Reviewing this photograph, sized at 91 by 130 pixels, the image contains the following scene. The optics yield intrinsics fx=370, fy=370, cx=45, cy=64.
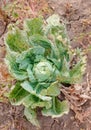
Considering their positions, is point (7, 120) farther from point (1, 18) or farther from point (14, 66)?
point (1, 18)

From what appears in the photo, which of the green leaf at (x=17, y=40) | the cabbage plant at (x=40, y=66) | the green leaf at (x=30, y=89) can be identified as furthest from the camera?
the green leaf at (x=17, y=40)

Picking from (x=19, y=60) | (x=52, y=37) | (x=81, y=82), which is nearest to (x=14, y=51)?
(x=19, y=60)

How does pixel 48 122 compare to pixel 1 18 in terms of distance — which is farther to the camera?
pixel 1 18

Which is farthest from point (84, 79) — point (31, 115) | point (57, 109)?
point (31, 115)

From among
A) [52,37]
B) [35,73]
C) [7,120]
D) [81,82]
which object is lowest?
[7,120]

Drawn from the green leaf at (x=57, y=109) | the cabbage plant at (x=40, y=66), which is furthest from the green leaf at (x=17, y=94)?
the green leaf at (x=57, y=109)

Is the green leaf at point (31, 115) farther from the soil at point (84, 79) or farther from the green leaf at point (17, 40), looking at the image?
the green leaf at point (17, 40)

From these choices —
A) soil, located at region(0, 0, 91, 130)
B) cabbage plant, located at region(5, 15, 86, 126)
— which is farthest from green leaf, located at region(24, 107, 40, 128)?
soil, located at region(0, 0, 91, 130)
